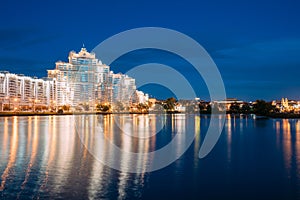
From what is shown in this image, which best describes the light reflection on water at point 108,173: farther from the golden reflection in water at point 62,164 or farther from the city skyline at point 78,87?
the city skyline at point 78,87

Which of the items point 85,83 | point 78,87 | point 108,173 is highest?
point 85,83

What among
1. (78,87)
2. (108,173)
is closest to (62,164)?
(108,173)

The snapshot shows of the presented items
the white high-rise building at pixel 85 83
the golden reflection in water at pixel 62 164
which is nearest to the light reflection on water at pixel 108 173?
the golden reflection in water at pixel 62 164

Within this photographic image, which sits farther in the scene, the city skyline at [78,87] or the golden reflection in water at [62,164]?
the city skyline at [78,87]

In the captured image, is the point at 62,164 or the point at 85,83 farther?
the point at 85,83

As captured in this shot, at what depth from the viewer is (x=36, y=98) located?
14462 cm

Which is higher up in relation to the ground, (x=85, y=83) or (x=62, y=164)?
(x=85, y=83)

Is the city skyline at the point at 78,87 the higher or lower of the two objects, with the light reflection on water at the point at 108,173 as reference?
higher

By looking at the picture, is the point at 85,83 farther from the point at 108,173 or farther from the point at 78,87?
the point at 108,173

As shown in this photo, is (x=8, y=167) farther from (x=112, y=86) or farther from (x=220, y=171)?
(x=112, y=86)

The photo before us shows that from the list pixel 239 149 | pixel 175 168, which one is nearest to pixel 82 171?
pixel 175 168

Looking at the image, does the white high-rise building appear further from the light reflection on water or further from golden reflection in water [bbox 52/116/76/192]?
the light reflection on water

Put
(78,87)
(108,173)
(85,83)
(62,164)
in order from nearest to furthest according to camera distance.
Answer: (108,173) → (62,164) → (78,87) → (85,83)

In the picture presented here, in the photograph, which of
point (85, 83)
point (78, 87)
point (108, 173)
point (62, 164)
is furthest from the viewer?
point (85, 83)
